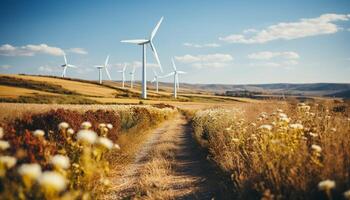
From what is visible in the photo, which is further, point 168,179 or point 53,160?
point 168,179

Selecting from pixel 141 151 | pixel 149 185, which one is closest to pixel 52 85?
pixel 141 151

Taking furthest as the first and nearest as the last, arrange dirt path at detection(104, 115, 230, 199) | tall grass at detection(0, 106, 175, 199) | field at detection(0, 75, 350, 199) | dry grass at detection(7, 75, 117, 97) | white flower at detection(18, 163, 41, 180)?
dry grass at detection(7, 75, 117, 97), dirt path at detection(104, 115, 230, 199), field at detection(0, 75, 350, 199), tall grass at detection(0, 106, 175, 199), white flower at detection(18, 163, 41, 180)

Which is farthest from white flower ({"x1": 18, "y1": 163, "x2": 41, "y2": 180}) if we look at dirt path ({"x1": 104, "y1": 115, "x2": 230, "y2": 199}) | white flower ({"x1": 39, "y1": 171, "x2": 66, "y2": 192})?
dirt path ({"x1": 104, "y1": 115, "x2": 230, "y2": 199})

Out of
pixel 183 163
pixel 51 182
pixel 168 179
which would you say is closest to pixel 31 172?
pixel 51 182

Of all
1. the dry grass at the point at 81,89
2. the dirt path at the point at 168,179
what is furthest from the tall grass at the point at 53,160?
the dry grass at the point at 81,89

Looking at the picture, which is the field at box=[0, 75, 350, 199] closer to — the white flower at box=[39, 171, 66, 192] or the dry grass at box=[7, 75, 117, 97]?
the white flower at box=[39, 171, 66, 192]

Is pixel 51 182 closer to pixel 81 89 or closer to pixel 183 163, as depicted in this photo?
pixel 183 163

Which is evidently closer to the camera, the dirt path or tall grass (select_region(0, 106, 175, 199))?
tall grass (select_region(0, 106, 175, 199))

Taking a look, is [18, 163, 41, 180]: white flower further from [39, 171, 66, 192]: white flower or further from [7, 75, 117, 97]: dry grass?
[7, 75, 117, 97]: dry grass

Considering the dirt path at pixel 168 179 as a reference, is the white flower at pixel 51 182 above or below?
above

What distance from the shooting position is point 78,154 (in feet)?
20.2

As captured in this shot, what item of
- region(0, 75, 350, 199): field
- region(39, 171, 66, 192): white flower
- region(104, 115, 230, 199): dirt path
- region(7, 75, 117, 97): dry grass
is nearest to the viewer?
region(39, 171, 66, 192): white flower

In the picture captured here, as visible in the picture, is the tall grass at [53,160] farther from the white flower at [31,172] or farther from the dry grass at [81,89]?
the dry grass at [81,89]

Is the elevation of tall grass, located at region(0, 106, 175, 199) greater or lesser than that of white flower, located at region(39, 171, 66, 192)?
lesser
